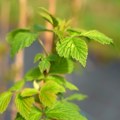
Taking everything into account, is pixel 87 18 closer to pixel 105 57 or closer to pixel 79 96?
pixel 105 57

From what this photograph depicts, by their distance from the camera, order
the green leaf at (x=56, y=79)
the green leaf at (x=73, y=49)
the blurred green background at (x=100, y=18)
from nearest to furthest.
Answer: the green leaf at (x=73, y=49), the green leaf at (x=56, y=79), the blurred green background at (x=100, y=18)

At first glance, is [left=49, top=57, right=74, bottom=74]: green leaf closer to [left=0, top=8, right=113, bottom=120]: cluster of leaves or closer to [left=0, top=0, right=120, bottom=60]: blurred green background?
[left=0, top=8, right=113, bottom=120]: cluster of leaves

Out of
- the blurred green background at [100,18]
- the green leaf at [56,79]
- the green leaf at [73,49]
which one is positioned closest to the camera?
→ the green leaf at [73,49]

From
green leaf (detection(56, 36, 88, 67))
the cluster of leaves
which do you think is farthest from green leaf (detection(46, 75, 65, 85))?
green leaf (detection(56, 36, 88, 67))

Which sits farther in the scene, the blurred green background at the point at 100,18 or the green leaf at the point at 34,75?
the blurred green background at the point at 100,18

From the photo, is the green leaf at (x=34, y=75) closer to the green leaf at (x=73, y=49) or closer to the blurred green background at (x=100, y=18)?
the green leaf at (x=73, y=49)

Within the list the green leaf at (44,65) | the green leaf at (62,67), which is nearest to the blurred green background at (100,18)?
the green leaf at (62,67)

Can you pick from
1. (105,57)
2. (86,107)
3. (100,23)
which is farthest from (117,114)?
(100,23)
